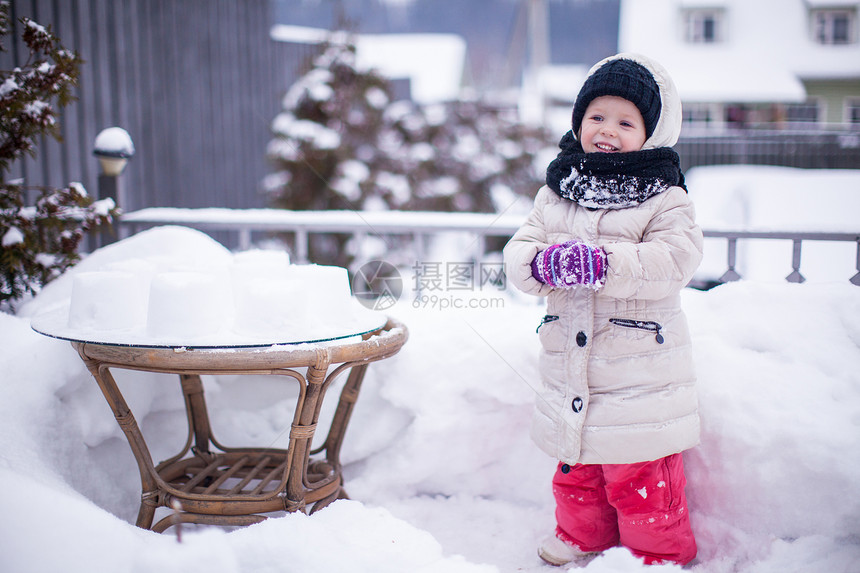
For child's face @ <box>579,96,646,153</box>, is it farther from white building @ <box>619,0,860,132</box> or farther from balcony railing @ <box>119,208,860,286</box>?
white building @ <box>619,0,860,132</box>

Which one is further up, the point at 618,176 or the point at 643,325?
the point at 618,176

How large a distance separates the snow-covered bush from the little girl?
1897 millimetres

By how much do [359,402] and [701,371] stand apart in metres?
1.25

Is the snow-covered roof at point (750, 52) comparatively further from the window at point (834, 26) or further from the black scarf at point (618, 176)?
the black scarf at point (618, 176)

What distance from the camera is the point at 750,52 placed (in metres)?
4.57

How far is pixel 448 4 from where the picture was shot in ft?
70.5

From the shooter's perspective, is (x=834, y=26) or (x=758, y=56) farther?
(x=758, y=56)

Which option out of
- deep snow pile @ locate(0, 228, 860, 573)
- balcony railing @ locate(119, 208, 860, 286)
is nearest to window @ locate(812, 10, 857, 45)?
balcony railing @ locate(119, 208, 860, 286)

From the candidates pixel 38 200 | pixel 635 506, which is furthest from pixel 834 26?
pixel 38 200

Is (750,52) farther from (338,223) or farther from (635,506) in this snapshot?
(635,506)

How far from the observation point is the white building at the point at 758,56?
3.61 m

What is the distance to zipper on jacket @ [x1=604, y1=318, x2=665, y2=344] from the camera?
147 centimetres

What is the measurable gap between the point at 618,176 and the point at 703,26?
5.21 meters

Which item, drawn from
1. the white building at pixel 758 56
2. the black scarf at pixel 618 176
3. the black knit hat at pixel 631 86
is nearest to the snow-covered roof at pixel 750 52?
the white building at pixel 758 56
